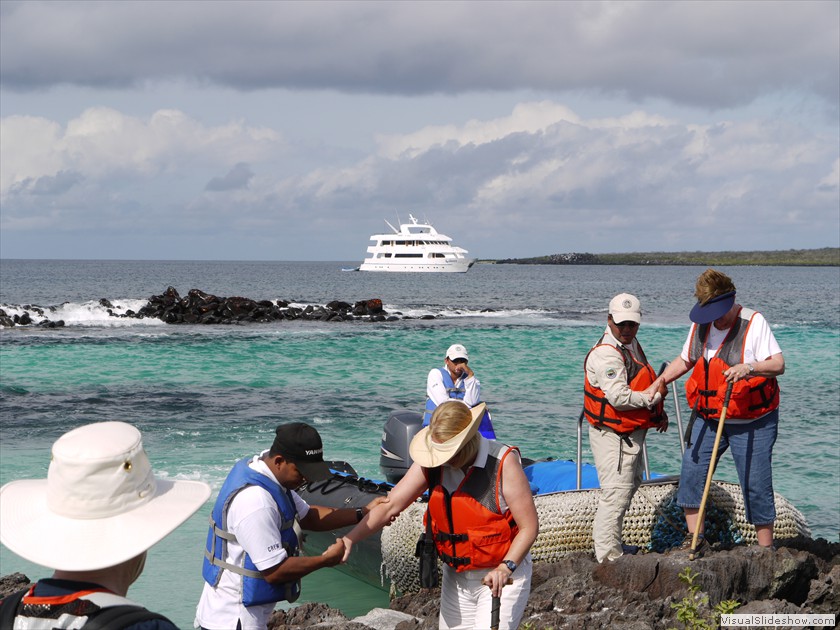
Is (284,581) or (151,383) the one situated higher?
(284,581)

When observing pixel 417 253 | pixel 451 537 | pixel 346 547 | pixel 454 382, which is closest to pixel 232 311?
pixel 454 382

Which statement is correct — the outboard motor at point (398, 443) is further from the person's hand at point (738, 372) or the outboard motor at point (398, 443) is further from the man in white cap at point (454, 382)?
the person's hand at point (738, 372)

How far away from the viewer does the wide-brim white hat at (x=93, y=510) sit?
224 centimetres

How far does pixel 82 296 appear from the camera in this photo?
204 ft

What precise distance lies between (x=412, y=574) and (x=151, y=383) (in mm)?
14659

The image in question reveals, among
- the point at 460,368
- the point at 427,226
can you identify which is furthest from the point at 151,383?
the point at 427,226

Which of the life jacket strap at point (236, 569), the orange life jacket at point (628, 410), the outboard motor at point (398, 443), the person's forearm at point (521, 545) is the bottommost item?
the outboard motor at point (398, 443)

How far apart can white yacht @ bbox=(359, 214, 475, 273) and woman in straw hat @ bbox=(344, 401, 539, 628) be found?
3711 inches

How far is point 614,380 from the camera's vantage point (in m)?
5.79

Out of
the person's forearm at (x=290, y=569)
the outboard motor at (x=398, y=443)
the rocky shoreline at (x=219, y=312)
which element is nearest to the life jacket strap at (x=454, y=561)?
the person's forearm at (x=290, y=569)

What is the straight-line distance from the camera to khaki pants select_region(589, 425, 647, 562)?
600 centimetres

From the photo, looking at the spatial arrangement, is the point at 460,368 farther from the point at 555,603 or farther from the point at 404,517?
the point at 555,603

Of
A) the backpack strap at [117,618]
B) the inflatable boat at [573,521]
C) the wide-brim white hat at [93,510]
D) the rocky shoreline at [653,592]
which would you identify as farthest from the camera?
the inflatable boat at [573,521]

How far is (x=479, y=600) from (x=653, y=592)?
2.04 metres
